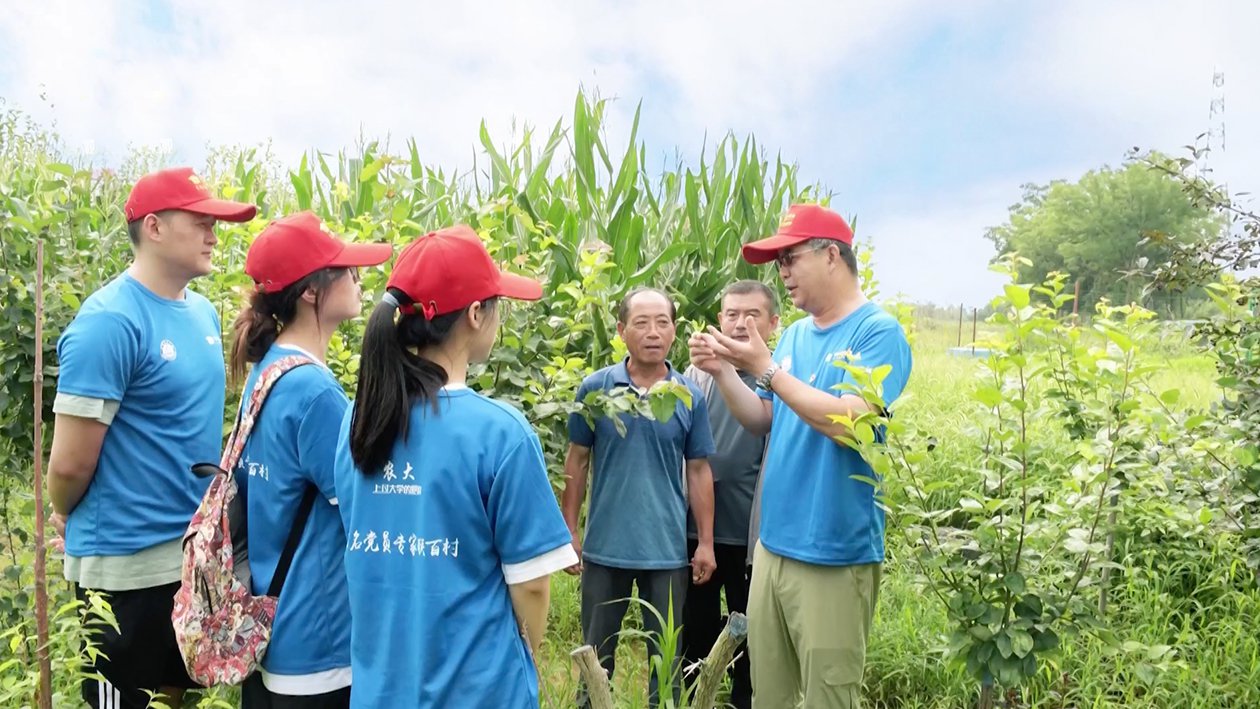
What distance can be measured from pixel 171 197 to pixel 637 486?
1633 millimetres

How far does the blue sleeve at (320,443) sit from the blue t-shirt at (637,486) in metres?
1.24

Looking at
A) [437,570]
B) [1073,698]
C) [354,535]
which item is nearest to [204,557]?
[354,535]

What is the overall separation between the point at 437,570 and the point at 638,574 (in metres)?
1.49

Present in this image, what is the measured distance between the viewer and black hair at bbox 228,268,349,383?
216cm

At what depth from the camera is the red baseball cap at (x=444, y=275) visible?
1738 mm

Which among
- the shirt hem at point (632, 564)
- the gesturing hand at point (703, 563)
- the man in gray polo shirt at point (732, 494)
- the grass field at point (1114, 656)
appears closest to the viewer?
the shirt hem at point (632, 564)

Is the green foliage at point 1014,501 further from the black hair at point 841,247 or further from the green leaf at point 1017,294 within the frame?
the black hair at point 841,247

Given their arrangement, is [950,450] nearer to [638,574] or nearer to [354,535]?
[638,574]

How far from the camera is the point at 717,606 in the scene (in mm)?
3570

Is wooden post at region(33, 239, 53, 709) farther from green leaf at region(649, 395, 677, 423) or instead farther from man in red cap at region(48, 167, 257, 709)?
green leaf at region(649, 395, 677, 423)

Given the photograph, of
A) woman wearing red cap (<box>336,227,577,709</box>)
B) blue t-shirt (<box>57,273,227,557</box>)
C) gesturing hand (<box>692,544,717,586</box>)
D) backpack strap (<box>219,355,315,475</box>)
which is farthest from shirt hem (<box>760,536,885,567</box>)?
blue t-shirt (<box>57,273,227,557</box>)

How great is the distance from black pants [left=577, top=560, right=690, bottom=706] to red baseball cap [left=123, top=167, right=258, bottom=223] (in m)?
1.61

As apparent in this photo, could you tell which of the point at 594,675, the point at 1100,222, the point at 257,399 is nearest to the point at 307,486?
the point at 257,399

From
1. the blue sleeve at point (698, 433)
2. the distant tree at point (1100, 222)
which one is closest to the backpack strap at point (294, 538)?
the blue sleeve at point (698, 433)
